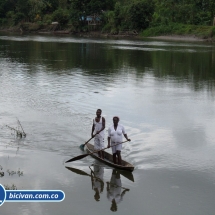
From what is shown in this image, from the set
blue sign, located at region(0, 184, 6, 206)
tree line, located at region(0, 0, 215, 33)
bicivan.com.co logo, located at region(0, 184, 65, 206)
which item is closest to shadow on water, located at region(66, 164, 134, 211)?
bicivan.com.co logo, located at region(0, 184, 65, 206)

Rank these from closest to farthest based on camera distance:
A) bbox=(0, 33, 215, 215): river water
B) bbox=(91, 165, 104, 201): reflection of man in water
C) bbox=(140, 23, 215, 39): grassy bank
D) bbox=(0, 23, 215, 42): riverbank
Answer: bbox=(0, 33, 215, 215): river water → bbox=(91, 165, 104, 201): reflection of man in water → bbox=(140, 23, 215, 39): grassy bank → bbox=(0, 23, 215, 42): riverbank

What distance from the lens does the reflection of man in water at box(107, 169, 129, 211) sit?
33.2ft

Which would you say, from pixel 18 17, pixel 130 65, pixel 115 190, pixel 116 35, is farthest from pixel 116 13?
pixel 115 190

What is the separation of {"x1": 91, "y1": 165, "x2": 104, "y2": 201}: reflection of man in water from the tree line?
215 ft

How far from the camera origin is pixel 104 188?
10867 mm

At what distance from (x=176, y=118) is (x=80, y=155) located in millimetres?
6611

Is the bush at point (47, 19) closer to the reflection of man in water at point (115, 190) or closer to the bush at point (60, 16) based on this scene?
the bush at point (60, 16)

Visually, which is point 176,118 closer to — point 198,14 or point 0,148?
point 0,148

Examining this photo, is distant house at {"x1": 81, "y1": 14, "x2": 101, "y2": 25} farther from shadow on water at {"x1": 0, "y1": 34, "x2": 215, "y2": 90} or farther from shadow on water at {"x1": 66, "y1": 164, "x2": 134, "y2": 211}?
shadow on water at {"x1": 66, "y1": 164, "x2": 134, "y2": 211}

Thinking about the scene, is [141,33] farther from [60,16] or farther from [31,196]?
[31,196]

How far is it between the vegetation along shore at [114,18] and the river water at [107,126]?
4928 cm

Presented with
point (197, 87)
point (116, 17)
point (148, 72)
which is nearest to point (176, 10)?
point (116, 17)

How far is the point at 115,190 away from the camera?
10758mm

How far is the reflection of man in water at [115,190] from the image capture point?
33.2 ft
